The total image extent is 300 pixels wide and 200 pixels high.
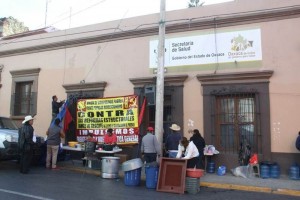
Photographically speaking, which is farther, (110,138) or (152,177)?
(110,138)

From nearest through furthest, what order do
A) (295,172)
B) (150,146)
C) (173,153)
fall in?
1. (295,172)
2. (150,146)
3. (173,153)

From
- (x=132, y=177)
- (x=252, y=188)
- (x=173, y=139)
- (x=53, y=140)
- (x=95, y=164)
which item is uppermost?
(x=173, y=139)

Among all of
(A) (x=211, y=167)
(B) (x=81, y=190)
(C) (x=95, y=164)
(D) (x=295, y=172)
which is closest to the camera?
(B) (x=81, y=190)

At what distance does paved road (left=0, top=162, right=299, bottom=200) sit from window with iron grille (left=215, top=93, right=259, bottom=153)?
2987 millimetres

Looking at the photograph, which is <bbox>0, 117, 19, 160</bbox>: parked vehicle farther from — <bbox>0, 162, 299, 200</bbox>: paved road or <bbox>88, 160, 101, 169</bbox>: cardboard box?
<bbox>88, 160, 101, 169</bbox>: cardboard box

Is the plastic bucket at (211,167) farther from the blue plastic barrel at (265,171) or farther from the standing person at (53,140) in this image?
the standing person at (53,140)

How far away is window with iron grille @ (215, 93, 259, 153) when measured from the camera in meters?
12.0

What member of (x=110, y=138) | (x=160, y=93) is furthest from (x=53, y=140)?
(x=160, y=93)

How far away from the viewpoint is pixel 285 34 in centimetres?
1176

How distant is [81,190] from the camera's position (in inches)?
345

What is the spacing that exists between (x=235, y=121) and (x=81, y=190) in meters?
5.95

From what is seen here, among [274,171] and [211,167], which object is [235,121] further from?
[274,171]

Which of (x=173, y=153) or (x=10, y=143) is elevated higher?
(x=10, y=143)

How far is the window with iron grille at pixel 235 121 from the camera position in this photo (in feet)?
39.4
